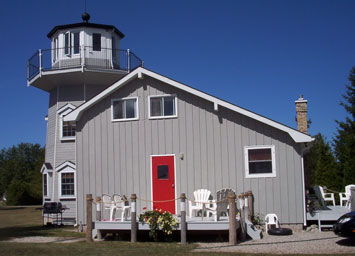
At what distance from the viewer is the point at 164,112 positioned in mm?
15664

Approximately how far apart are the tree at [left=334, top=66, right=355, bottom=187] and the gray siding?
337 inches

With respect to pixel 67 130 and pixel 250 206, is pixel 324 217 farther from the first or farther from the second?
pixel 67 130

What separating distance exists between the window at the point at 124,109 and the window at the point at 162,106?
0.60 metres

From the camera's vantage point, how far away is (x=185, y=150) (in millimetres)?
15328

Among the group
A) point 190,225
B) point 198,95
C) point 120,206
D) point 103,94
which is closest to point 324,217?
point 190,225

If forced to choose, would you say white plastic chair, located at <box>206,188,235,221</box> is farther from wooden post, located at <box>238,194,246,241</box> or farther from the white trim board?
the white trim board

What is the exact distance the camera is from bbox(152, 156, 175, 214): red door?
15.3 m

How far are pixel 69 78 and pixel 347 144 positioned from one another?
14362 millimetres

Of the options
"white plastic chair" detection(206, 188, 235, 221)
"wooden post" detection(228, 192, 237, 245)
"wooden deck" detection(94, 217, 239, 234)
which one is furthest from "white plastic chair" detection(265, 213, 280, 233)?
"wooden post" detection(228, 192, 237, 245)

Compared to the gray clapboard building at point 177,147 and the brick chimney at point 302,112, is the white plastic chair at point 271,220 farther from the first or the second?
the brick chimney at point 302,112

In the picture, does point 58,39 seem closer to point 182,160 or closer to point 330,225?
point 182,160

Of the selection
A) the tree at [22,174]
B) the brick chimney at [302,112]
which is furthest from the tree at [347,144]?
the tree at [22,174]

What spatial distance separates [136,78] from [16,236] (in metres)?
7.00

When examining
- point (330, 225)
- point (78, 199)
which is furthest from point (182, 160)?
point (330, 225)
